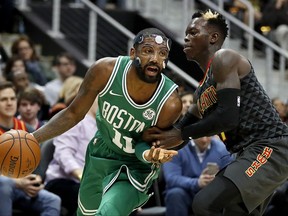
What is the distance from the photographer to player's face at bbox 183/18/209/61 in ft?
20.9

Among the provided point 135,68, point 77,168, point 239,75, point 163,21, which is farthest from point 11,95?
point 163,21

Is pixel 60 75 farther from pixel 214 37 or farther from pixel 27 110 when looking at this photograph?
pixel 214 37

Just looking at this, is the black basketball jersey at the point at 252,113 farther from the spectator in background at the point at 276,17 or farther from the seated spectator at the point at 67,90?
the spectator in background at the point at 276,17

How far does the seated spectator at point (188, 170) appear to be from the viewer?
8352 millimetres

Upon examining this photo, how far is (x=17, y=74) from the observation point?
988 centimetres

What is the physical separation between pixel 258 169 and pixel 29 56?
554 centimetres

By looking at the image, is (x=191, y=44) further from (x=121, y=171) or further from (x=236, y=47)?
(x=236, y=47)

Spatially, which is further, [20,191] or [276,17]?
Answer: [276,17]

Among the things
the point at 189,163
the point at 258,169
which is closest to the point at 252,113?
the point at 258,169

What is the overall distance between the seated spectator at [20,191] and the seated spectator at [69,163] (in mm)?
249

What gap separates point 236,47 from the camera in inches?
521

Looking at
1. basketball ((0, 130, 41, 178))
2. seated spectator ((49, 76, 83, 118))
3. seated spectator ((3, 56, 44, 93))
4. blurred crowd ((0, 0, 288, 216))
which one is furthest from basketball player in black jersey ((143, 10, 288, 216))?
seated spectator ((3, 56, 44, 93))

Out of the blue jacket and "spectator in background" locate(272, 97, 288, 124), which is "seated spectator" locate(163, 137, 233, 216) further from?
"spectator in background" locate(272, 97, 288, 124)

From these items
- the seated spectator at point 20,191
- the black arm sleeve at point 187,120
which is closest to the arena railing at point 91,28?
the seated spectator at point 20,191
